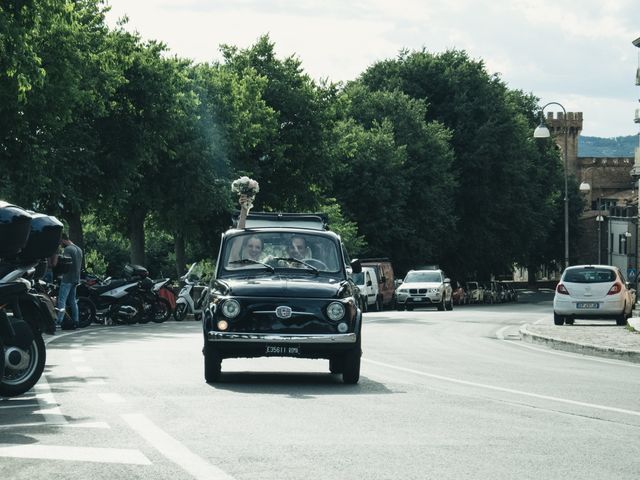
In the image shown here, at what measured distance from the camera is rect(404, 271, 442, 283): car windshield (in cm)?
5419

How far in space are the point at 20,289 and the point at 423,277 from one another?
42.6 metres

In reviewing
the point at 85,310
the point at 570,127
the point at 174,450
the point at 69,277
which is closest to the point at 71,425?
the point at 174,450

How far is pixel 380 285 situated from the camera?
59.0 m

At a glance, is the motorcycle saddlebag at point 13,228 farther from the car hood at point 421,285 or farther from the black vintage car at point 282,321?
the car hood at point 421,285

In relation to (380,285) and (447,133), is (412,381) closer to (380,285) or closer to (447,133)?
(380,285)

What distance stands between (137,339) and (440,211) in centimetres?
4821

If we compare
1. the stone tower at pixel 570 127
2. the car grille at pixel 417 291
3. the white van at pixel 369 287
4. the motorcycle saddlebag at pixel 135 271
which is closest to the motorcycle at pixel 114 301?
the motorcycle saddlebag at pixel 135 271

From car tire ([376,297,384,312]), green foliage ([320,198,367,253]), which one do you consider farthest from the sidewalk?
green foliage ([320,198,367,253])

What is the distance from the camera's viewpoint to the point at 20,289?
1245 cm

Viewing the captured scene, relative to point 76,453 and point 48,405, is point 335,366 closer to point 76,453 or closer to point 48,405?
point 48,405

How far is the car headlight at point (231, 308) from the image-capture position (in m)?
14.4

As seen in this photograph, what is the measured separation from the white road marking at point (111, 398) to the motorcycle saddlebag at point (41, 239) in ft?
4.63

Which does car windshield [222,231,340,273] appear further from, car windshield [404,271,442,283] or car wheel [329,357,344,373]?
car windshield [404,271,442,283]

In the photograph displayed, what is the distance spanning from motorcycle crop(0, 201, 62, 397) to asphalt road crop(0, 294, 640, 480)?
25cm
